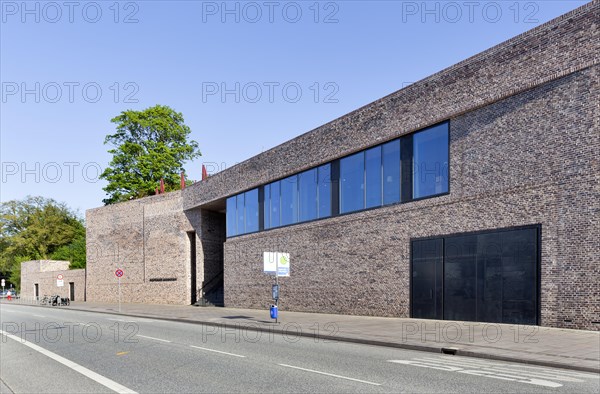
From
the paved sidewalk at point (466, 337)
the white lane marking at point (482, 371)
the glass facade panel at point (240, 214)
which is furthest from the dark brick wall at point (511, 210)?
the glass facade panel at point (240, 214)

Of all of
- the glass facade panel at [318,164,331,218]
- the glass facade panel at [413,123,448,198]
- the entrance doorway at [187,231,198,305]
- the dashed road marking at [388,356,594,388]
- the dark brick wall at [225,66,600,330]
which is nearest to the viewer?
the dashed road marking at [388,356,594,388]

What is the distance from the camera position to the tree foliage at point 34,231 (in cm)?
7912

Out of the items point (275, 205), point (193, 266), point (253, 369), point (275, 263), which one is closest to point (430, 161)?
point (275, 263)

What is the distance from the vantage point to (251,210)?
112 feet

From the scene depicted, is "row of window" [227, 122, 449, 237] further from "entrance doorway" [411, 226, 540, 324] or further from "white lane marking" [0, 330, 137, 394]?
"white lane marking" [0, 330, 137, 394]

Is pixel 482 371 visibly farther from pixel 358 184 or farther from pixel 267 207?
pixel 267 207

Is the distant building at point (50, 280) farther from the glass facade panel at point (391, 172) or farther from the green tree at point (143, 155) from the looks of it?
the glass facade panel at point (391, 172)

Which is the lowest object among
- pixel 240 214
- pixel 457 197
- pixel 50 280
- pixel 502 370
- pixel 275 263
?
pixel 50 280

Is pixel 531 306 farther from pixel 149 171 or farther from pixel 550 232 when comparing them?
pixel 149 171

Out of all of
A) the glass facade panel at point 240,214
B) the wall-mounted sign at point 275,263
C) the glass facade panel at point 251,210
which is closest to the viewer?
the wall-mounted sign at point 275,263

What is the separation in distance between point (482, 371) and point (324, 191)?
1752 centimetres

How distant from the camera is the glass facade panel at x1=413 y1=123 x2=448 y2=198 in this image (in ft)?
67.9

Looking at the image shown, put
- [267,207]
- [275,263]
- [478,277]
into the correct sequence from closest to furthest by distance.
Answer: [478,277] < [275,263] < [267,207]

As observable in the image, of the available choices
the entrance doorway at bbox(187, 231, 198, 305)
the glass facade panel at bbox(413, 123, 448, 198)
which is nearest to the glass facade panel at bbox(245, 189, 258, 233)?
the entrance doorway at bbox(187, 231, 198, 305)
